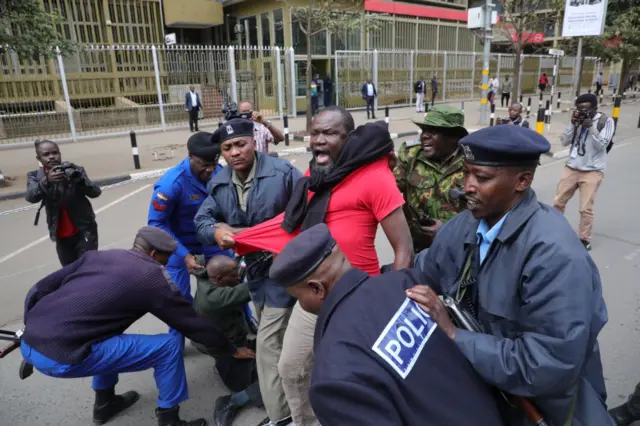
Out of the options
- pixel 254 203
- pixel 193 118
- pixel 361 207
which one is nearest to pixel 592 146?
pixel 361 207

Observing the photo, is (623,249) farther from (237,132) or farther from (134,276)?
(134,276)

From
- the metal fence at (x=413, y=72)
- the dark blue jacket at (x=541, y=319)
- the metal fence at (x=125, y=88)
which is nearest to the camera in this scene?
the dark blue jacket at (x=541, y=319)

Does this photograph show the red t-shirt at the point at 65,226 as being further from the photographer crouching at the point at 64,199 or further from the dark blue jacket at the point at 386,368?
the dark blue jacket at the point at 386,368

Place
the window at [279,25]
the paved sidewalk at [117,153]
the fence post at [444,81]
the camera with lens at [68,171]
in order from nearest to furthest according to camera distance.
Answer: the camera with lens at [68,171] < the paved sidewalk at [117,153] < the window at [279,25] < the fence post at [444,81]

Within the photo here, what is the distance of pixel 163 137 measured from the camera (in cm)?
1495

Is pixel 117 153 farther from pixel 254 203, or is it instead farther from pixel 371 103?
pixel 254 203

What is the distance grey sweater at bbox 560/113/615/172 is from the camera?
17.2ft

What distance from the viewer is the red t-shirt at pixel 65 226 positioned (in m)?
4.05

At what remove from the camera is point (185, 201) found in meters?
3.43

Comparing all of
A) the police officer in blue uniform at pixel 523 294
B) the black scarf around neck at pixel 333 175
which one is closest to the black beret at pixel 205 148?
the black scarf around neck at pixel 333 175

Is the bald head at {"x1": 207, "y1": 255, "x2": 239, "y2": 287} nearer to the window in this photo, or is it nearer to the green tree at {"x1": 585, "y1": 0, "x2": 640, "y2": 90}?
the window

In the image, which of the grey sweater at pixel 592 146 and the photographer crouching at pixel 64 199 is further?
the grey sweater at pixel 592 146

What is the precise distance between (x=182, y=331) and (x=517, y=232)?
1.95 meters

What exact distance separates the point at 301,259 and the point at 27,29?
31.9 feet
